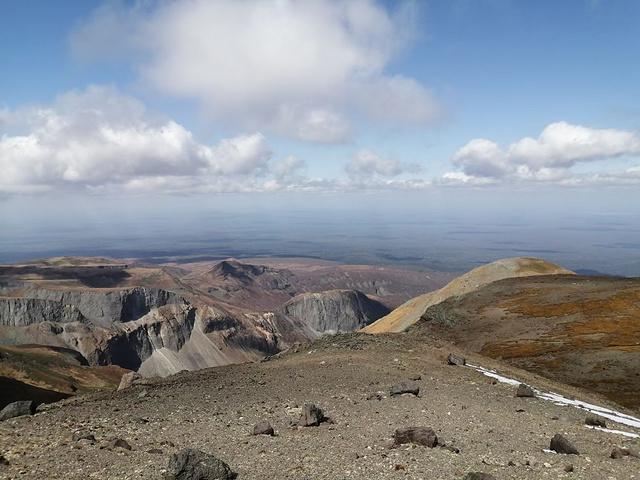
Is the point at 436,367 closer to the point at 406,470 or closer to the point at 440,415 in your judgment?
the point at 440,415

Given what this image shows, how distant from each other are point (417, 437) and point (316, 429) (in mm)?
4359

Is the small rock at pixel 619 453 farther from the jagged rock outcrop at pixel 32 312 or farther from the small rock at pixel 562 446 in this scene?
the jagged rock outcrop at pixel 32 312

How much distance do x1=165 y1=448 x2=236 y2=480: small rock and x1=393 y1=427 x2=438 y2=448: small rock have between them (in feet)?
20.8

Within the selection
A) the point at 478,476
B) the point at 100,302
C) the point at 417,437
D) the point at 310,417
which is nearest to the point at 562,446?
the point at 417,437

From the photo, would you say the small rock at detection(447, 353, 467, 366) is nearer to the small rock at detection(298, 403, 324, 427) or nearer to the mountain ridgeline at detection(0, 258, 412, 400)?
the small rock at detection(298, 403, 324, 427)

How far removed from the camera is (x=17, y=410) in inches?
724

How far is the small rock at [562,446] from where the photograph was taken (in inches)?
612

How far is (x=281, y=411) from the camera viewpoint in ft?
67.9

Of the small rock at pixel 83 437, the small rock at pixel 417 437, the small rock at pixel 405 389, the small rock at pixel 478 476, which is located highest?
the small rock at pixel 478 476

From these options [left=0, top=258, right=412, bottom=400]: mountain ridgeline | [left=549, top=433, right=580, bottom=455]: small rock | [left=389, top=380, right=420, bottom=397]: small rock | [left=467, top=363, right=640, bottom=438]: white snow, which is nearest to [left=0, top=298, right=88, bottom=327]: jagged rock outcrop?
[left=0, top=258, right=412, bottom=400]: mountain ridgeline

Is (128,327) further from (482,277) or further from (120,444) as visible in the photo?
(120,444)

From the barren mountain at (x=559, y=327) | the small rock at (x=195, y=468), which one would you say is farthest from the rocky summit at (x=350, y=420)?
the barren mountain at (x=559, y=327)

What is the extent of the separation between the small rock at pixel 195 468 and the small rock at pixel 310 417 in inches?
222

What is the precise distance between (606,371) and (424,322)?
27401 mm
